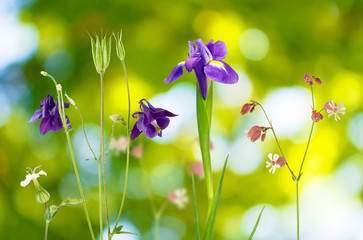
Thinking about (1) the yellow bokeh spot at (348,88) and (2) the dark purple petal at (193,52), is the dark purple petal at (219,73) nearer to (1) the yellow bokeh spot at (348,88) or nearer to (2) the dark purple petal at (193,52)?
(2) the dark purple petal at (193,52)

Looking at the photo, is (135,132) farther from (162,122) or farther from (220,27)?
(220,27)

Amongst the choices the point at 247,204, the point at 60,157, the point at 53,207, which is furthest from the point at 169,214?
the point at 53,207

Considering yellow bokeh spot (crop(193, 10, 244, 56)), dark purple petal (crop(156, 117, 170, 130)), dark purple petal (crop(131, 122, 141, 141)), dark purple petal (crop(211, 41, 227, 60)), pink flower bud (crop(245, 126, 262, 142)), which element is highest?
yellow bokeh spot (crop(193, 10, 244, 56))

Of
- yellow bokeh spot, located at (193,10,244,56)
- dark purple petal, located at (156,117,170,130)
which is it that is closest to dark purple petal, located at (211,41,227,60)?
dark purple petal, located at (156,117,170,130)

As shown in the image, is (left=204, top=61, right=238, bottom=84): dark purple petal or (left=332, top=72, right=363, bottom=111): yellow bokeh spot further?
(left=332, top=72, right=363, bottom=111): yellow bokeh spot

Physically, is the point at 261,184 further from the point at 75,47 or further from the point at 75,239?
the point at 75,47

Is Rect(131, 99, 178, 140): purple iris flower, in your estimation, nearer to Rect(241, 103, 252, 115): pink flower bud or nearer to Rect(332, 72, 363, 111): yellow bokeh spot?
Rect(241, 103, 252, 115): pink flower bud
